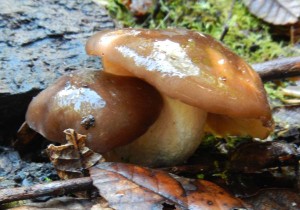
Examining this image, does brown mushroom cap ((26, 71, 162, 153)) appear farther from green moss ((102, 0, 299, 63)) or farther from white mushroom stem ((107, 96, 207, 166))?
green moss ((102, 0, 299, 63))

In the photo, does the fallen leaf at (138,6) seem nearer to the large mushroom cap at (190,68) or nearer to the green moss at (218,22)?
the green moss at (218,22)

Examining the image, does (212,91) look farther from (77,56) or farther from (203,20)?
(203,20)

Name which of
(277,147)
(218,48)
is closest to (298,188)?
(277,147)

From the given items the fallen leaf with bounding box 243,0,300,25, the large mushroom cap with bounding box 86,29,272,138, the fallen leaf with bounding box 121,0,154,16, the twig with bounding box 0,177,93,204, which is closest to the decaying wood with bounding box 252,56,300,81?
the large mushroom cap with bounding box 86,29,272,138

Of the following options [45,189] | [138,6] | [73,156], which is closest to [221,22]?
[138,6]

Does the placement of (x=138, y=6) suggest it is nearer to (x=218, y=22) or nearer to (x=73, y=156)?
(x=218, y=22)

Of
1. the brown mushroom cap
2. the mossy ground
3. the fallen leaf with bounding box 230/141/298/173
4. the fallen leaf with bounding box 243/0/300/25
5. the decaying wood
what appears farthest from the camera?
the fallen leaf with bounding box 243/0/300/25

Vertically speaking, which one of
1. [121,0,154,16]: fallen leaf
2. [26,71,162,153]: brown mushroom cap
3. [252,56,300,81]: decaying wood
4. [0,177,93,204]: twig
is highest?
[121,0,154,16]: fallen leaf
